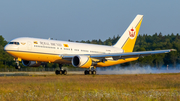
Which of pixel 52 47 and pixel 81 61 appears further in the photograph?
pixel 52 47

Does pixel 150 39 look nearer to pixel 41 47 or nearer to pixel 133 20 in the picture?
pixel 133 20

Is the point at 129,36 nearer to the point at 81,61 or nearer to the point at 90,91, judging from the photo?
the point at 81,61

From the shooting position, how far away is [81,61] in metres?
32.7

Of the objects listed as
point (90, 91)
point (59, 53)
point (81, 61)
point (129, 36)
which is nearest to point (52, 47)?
point (59, 53)

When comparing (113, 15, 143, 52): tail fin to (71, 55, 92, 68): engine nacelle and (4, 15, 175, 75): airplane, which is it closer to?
(4, 15, 175, 75): airplane

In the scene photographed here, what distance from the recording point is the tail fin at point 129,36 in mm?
43625

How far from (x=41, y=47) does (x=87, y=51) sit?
745 centimetres

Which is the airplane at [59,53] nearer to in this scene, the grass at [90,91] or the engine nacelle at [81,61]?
the engine nacelle at [81,61]

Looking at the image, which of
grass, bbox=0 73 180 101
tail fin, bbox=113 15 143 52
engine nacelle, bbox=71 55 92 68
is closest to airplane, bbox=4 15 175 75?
engine nacelle, bbox=71 55 92 68

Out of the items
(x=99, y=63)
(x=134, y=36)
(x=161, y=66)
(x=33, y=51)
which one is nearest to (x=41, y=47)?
(x=33, y=51)

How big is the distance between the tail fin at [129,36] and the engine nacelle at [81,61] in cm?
1084

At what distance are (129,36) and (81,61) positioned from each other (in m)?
14.3

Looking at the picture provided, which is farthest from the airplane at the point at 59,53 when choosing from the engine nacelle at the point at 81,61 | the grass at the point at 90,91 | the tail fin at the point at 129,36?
the grass at the point at 90,91

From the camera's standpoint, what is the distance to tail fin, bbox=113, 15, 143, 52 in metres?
43.6
